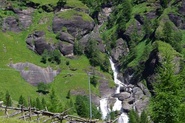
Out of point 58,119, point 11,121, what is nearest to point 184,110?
point 58,119

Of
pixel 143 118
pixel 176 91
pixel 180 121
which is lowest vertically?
pixel 143 118

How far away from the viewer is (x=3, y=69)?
651 feet

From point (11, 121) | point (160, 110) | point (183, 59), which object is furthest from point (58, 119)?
point (183, 59)

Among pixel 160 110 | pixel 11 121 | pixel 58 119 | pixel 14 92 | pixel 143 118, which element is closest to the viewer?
pixel 11 121

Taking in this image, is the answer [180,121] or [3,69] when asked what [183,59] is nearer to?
[3,69]

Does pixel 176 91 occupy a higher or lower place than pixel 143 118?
higher

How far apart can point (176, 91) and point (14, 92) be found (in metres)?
148

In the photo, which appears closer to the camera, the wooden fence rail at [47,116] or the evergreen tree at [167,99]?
the wooden fence rail at [47,116]

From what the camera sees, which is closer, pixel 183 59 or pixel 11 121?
pixel 11 121

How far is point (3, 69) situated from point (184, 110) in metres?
157

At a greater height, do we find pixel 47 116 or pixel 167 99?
pixel 167 99

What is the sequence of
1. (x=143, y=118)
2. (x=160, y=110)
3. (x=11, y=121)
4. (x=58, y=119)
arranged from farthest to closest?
(x=143, y=118) → (x=160, y=110) → (x=58, y=119) → (x=11, y=121)

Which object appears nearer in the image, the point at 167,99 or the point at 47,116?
the point at 47,116

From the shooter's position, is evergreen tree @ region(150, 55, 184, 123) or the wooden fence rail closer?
the wooden fence rail
